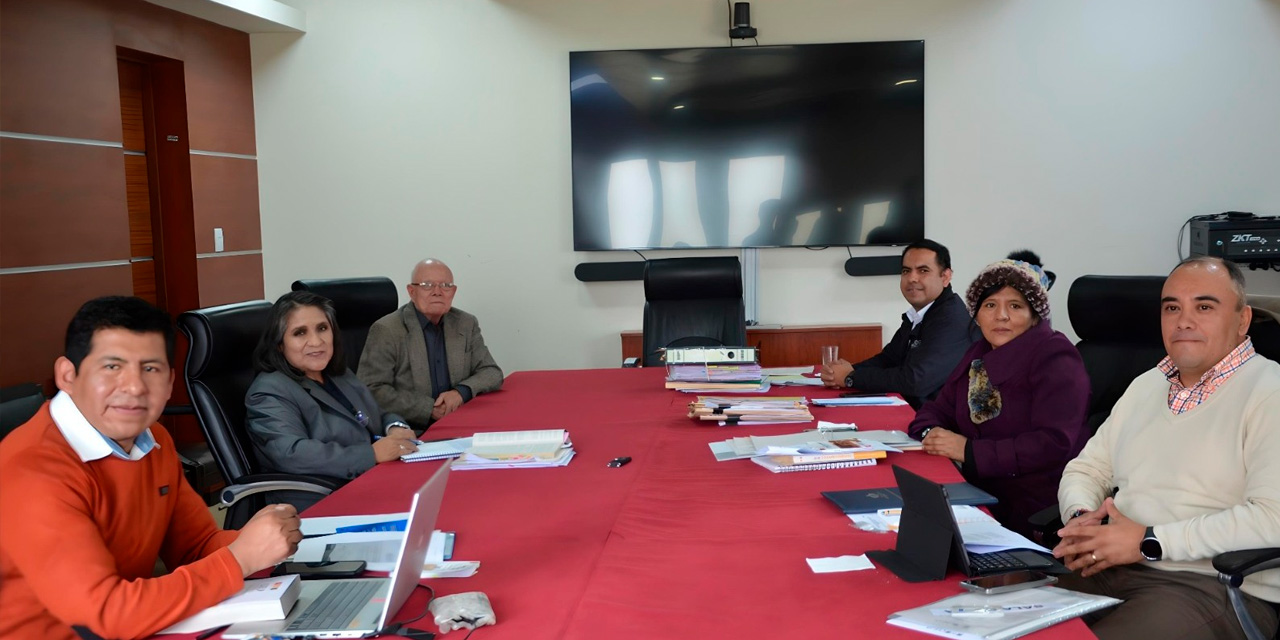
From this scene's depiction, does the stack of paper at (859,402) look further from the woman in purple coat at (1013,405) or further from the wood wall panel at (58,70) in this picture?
the wood wall panel at (58,70)

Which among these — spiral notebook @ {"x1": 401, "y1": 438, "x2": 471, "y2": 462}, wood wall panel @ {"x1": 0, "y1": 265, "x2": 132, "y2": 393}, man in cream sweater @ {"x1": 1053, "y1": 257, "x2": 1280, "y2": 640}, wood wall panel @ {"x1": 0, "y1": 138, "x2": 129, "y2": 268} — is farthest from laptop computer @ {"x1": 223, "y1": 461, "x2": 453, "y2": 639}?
wood wall panel @ {"x1": 0, "y1": 138, "x2": 129, "y2": 268}

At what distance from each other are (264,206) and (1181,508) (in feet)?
16.9

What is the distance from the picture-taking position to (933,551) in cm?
162

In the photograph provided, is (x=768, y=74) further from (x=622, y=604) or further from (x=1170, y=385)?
(x=622, y=604)

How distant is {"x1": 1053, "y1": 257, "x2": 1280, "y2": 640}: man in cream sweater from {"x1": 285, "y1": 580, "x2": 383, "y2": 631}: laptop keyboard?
4.40 ft

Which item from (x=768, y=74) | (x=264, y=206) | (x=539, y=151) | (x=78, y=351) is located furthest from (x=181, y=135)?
(x=78, y=351)

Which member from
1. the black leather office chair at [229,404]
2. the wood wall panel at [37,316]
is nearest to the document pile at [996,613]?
the black leather office chair at [229,404]

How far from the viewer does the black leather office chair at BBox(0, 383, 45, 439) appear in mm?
2176

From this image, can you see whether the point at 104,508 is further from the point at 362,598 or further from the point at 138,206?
the point at 138,206

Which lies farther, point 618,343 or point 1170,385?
point 618,343

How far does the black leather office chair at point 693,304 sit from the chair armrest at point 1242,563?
2.82 meters

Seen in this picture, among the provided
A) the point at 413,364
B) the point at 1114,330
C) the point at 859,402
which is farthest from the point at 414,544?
the point at 1114,330

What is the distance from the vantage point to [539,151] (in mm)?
5676

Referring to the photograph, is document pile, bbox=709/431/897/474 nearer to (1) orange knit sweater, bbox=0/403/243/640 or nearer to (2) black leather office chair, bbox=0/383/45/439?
(1) orange knit sweater, bbox=0/403/243/640
